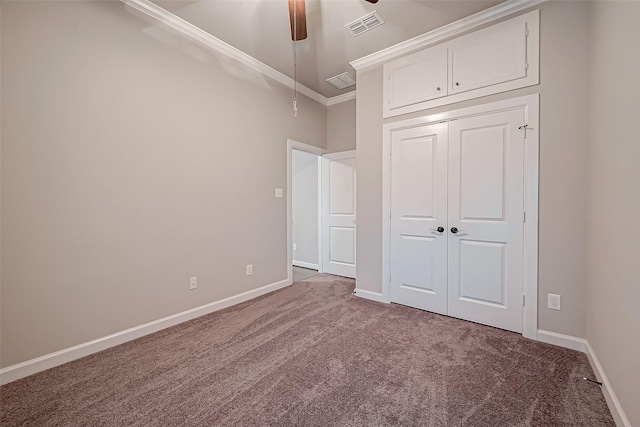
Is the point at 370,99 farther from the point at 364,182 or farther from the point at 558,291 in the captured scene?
the point at 558,291

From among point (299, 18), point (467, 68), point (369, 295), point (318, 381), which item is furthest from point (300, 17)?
point (369, 295)

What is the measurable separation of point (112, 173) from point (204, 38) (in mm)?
1711

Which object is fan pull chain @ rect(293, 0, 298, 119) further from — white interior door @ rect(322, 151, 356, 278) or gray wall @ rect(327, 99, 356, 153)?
white interior door @ rect(322, 151, 356, 278)

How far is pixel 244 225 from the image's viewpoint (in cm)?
328

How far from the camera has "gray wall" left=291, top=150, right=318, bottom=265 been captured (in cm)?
491

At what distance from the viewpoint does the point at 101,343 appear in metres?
2.13

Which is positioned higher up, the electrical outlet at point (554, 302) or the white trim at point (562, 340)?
the electrical outlet at point (554, 302)

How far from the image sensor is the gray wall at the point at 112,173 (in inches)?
70.5

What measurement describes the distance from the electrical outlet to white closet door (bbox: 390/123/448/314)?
0.83 m

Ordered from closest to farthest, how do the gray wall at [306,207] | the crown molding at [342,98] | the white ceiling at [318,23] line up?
the white ceiling at [318,23]
the crown molding at [342,98]
the gray wall at [306,207]

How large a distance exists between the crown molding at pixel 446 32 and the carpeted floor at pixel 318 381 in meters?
2.92

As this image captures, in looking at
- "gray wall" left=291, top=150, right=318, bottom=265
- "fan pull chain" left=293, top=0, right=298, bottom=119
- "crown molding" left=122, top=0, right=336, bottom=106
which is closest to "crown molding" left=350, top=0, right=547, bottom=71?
"fan pull chain" left=293, top=0, right=298, bottom=119

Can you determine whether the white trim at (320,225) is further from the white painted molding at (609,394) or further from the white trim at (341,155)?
the white painted molding at (609,394)

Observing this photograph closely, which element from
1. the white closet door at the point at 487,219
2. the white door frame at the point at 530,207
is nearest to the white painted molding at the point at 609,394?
the white door frame at the point at 530,207
